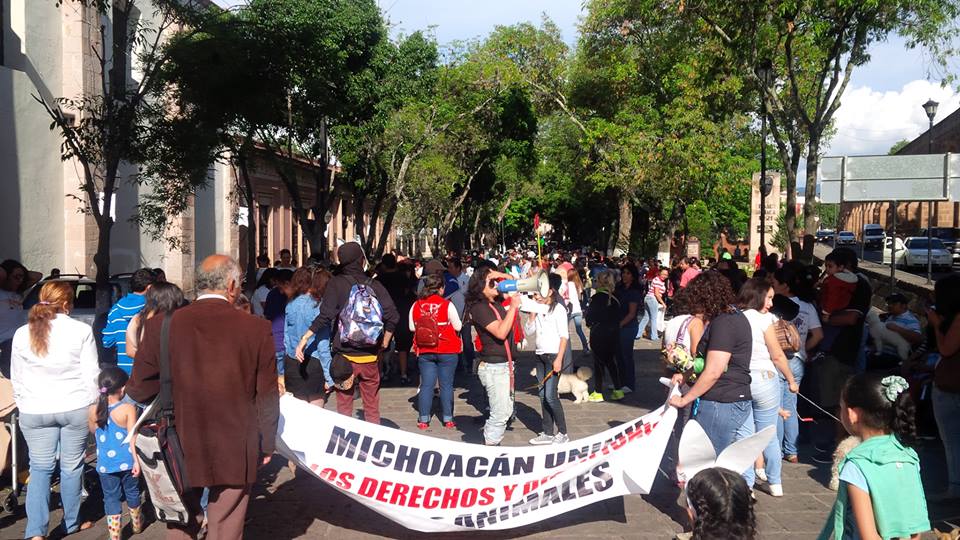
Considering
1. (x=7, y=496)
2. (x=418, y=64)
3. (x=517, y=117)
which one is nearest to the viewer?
(x=7, y=496)

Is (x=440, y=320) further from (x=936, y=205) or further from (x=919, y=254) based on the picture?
(x=936, y=205)

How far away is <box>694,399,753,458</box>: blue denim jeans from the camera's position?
596 cm

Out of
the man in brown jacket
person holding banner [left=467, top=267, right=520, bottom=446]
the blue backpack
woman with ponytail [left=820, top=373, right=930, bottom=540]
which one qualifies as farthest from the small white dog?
the man in brown jacket

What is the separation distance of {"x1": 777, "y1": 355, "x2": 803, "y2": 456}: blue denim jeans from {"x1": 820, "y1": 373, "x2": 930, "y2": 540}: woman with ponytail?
4.34 metres

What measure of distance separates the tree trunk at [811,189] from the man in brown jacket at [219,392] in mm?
13746

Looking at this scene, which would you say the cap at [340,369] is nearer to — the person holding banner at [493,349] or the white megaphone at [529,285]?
the person holding banner at [493,349]

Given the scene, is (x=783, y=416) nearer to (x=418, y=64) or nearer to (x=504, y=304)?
(x=504, y=304)

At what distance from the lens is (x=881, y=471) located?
3.28 meters

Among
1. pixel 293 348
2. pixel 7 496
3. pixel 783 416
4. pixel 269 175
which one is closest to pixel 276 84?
pixel 293 348

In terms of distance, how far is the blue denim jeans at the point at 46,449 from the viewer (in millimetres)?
5805

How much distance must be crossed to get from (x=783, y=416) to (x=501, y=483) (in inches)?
108

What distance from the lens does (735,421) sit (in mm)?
5996

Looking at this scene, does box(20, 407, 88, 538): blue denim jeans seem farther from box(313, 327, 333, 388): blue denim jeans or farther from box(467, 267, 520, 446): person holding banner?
box(467, 267, 520, 446): person holding banner

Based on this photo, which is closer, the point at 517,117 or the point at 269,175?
the point at 517,117
